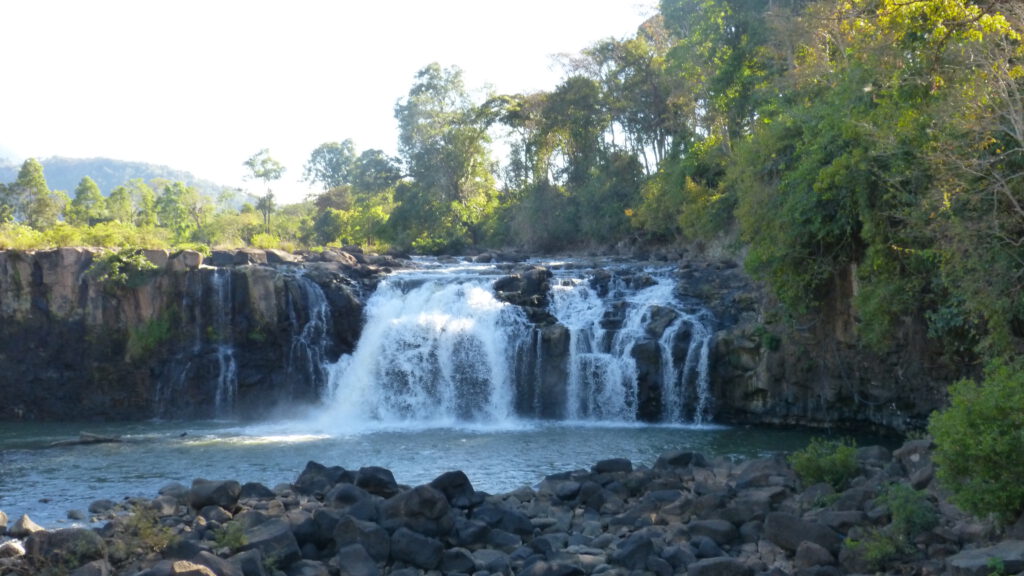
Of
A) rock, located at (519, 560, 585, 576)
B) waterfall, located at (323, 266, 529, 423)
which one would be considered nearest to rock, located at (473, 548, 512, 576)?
rock, located at (519, 560, 585, 576)

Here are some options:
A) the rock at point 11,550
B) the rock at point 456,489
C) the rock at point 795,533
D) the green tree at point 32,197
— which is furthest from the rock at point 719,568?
the green tree at point 32,197

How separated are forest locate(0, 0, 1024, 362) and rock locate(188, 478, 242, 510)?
9754mm

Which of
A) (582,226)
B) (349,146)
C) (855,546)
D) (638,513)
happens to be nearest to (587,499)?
(638,513)

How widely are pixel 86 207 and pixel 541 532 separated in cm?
5014

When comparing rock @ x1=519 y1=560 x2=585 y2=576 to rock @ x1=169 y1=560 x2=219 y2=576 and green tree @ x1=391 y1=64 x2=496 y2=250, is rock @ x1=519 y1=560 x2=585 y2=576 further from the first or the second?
green tree @ x1=391 y1=64 x2=496 y2=250

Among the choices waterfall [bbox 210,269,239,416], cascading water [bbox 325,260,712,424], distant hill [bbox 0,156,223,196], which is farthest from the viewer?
distant hill [bbox 0,156,223,196]

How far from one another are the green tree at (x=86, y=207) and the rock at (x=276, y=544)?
152ft

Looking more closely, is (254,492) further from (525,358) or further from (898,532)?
(525,358)

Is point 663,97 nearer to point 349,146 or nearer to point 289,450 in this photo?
point 289,450

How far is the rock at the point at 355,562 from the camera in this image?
8.77m

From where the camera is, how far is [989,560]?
7094mm

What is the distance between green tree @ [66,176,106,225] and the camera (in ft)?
169

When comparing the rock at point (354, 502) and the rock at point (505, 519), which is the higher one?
the rock at point (354, 502)

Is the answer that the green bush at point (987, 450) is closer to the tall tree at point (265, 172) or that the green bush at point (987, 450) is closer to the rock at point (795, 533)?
the rock at point (795, 533)
